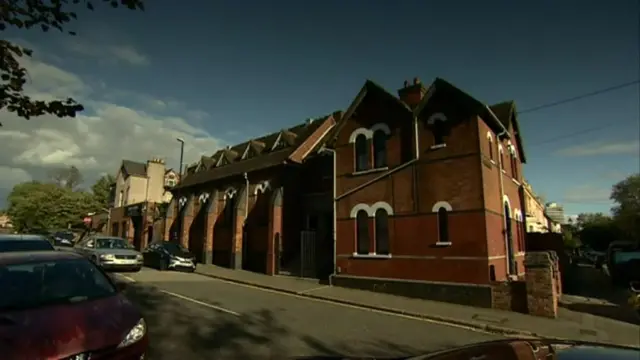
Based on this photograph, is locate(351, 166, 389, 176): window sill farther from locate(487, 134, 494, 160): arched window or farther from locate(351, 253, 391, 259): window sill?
locate(487, 134, 494, 160): arched window

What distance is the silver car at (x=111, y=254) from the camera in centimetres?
1777

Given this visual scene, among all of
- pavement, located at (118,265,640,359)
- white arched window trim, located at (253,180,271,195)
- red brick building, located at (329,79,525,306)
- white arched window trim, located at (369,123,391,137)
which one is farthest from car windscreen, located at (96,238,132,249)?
white arched window trim, located at (369,123,391,137)

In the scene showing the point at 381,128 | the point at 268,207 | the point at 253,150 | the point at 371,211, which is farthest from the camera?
the point at 253,150

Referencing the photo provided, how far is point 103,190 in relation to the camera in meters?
70.2

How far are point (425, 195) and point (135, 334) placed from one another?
41.9 ft

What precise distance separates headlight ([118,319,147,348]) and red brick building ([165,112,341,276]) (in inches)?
614

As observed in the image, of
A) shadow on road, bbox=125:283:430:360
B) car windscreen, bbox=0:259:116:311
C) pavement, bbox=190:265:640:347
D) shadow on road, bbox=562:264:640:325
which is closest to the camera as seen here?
car windscreen, bbox=0:259:116:311

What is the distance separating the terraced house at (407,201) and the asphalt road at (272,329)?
12.1 ft

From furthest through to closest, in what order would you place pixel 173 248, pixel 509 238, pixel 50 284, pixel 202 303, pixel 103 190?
pixel 103 190
pixel 173 248
pixel 509 238
pixel 202 303
pixel 50 284

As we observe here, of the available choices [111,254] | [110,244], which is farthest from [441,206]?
[110,244]

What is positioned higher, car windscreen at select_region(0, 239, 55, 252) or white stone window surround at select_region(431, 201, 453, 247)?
white stone window surround at select_region(431, 201, 453, 247)

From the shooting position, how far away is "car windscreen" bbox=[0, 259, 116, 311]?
478 centimetres

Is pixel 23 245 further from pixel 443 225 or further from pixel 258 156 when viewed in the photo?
pixel 258 156

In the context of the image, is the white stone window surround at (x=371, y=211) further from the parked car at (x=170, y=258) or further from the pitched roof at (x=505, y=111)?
the parked car at (x=170, y=258)
